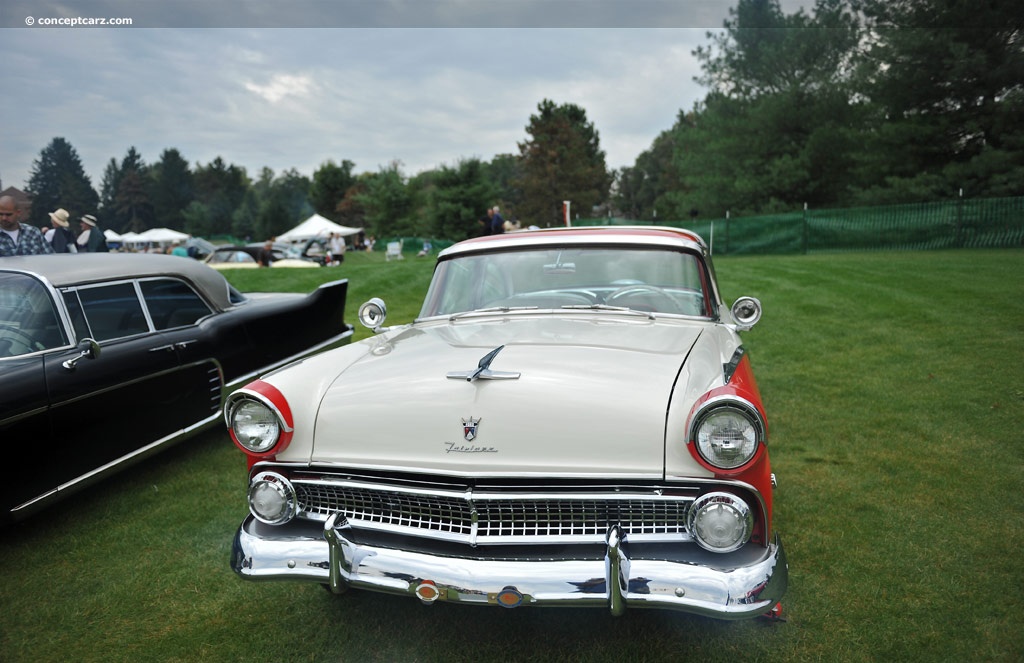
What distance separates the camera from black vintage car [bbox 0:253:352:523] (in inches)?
138

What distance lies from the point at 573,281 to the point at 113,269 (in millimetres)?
3095

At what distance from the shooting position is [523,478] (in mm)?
2271

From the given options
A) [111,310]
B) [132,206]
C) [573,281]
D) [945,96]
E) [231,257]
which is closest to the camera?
[573,281]

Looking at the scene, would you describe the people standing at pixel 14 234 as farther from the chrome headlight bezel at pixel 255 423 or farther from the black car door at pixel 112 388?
the chrome headlight bezel at pixel 255 423

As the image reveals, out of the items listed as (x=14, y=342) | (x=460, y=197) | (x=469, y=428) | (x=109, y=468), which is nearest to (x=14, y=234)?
(x=14, y=342)

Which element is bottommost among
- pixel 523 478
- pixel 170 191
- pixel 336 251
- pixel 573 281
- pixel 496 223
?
pixel 336 251

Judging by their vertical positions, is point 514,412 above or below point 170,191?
below

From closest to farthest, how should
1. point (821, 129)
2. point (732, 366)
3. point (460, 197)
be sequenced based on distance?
point (732, 366) → point (821, 129) → point (460, 197)

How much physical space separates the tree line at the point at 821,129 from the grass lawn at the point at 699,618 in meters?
20.6

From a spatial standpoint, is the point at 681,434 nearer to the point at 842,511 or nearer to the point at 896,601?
the point at 896,601

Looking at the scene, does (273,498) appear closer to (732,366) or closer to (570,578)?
(570,578)

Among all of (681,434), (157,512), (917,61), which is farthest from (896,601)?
(917,61)

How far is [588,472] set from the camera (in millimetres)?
2219

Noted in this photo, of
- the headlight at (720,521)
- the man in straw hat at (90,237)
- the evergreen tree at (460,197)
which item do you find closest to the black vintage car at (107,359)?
the headlight at (720,521)
